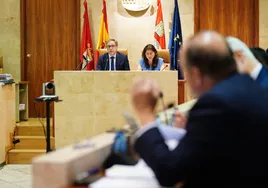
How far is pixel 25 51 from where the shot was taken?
9.68m

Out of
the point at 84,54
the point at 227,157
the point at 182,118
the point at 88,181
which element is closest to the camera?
the point at 227,157

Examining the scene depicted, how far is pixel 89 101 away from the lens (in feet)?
22.0

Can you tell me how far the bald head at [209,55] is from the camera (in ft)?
5.24

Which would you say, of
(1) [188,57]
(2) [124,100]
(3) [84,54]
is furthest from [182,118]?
(3) [84,54]

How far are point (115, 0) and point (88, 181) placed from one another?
27.8 feet

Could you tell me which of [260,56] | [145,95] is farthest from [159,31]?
[145,95]

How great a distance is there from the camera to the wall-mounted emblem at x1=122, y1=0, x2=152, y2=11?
31.9ft

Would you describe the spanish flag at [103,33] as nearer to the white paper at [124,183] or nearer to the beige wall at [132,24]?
the beige wall at [132,24]

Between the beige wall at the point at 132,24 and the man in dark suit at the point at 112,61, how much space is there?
1952 mm

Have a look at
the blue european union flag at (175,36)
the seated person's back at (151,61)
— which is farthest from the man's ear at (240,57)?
the blue european union flag at (175,36)

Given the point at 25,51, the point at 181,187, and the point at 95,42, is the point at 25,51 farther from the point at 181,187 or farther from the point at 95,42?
the point at 181,187

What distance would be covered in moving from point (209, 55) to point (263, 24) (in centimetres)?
833

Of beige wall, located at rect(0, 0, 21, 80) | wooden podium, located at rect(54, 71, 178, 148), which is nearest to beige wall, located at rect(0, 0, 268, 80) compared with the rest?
beige wall, located at rect(0, 0, 21, 80)

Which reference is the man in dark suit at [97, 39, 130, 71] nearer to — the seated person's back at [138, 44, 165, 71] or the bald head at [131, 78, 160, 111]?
the seated person's back at [138, 44, 165, 71]
